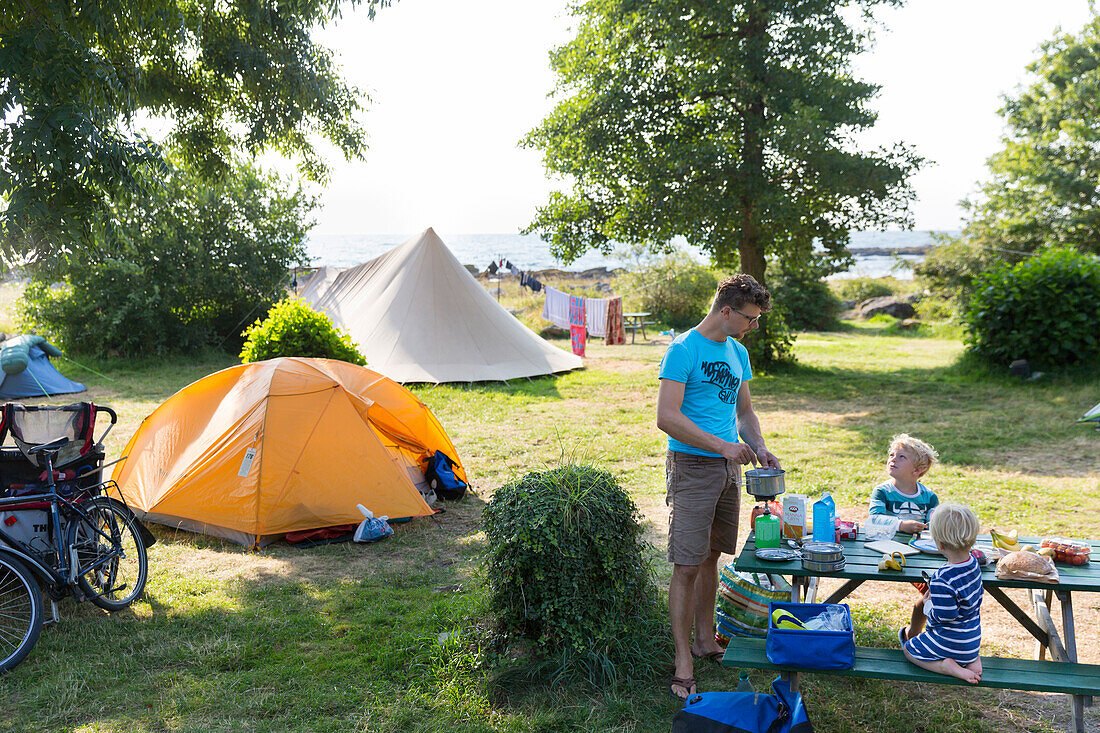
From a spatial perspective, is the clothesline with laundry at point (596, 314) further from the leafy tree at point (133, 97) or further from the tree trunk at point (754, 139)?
the leafy tree at point (133, 97)

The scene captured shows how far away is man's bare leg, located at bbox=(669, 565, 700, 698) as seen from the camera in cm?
335

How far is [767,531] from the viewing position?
132 inches

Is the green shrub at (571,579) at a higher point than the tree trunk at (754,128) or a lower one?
lower

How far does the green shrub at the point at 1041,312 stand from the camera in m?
10.9

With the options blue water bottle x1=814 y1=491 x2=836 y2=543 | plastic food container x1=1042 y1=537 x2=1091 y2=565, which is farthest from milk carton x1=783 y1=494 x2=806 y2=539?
plastic food container x1=1042 y1=537 x2=1091 y2=565

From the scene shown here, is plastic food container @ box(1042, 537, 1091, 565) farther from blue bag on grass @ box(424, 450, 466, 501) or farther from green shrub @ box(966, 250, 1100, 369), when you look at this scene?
green shrub @ box(966, 250, 1100, 369)

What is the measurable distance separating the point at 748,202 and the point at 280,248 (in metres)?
9.56

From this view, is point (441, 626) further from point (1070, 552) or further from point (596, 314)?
point (596, 314)

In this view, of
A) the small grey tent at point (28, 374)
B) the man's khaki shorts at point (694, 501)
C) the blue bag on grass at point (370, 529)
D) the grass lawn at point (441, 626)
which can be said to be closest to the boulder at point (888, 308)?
the grass lawn at point (441, 626)

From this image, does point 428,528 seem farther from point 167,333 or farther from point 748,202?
point 167,333

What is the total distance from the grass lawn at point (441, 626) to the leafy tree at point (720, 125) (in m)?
4.16

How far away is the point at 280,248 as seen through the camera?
16297 mm

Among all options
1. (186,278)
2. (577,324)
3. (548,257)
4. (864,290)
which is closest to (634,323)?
(577,324)

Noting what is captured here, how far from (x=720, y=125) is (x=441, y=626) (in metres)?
10.2
